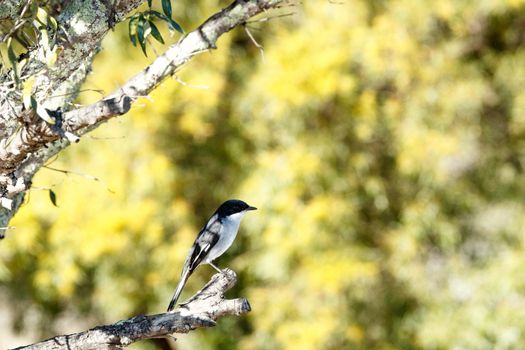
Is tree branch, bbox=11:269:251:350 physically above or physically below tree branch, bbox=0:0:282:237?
below

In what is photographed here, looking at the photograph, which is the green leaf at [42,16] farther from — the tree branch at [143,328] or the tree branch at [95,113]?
the tree branch at [143,328]

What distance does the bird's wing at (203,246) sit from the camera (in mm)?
4957

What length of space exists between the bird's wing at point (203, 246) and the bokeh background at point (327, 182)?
236cm

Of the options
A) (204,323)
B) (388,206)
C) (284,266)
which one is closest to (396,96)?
(388,206)

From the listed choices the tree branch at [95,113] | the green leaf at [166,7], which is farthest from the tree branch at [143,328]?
the green leaf at [166,7]

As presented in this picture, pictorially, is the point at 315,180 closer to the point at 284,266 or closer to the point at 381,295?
the point at 284,266

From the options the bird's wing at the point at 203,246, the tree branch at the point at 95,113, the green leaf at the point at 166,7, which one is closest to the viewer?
the tree branch at the point at 95,113

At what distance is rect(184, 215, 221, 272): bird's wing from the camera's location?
4957 mm

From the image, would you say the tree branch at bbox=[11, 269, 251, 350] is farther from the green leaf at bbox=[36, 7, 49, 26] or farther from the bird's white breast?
the bird's white breast

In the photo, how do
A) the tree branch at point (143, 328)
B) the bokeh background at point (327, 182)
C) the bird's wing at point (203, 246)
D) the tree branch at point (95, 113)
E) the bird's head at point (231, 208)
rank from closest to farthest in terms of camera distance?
the tree branch at point (95, 113), the tree branch at point (143, 328), the bird's wing at point (203, 246), the bird's head at point (231, 208), the bokeh background at point (327, 182)

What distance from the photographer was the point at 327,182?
303 inches

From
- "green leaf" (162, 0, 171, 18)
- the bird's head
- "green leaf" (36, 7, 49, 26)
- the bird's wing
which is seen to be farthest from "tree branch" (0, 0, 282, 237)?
the bird's head

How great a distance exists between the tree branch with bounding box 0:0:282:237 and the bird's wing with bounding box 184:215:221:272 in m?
1.40

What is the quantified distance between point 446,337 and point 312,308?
3.65ft
